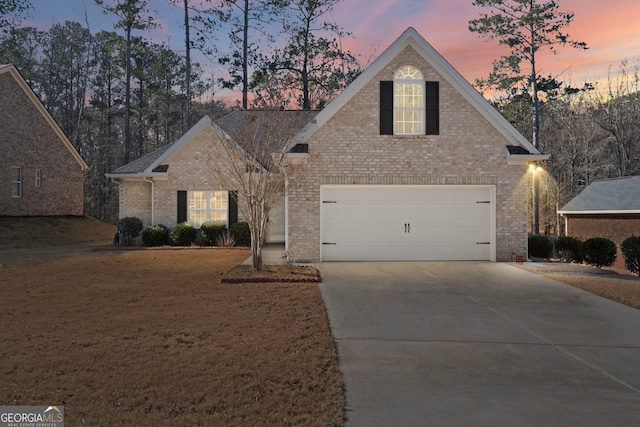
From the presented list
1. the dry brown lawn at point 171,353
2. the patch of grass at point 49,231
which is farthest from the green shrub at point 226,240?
the patch of grass at point 49,231

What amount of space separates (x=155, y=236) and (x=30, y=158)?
458 inches

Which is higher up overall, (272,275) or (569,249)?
(569,249)

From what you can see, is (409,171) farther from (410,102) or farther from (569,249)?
(569,249)

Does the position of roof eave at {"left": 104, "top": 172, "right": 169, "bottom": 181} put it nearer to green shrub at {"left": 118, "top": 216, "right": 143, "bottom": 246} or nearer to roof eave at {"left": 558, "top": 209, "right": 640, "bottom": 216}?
green shrub at {"left": 118, "top": 216, "right": 143, "bottom": 246}

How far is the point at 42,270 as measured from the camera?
12.6 meters

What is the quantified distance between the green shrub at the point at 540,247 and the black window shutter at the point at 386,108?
23.8 feet

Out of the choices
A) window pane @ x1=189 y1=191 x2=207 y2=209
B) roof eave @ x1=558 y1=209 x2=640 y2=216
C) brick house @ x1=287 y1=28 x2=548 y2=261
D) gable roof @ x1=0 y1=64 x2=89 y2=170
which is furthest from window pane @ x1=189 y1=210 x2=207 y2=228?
roof eave @ x1=558 y1=209 x2=640 y2=216

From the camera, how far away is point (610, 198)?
23172mm

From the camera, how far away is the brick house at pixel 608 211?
21547 mm

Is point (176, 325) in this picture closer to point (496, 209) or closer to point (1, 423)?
point (1, 423)

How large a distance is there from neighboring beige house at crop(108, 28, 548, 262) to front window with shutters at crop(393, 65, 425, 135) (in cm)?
3

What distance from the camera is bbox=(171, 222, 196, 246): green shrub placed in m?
19.1

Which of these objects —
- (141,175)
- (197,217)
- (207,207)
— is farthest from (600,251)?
(141,175)

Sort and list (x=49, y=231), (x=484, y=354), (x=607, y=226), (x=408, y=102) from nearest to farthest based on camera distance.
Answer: (x=484, y=354) → (x=408, y=102) → (x=607, y=226) → (x=49, y=231)
